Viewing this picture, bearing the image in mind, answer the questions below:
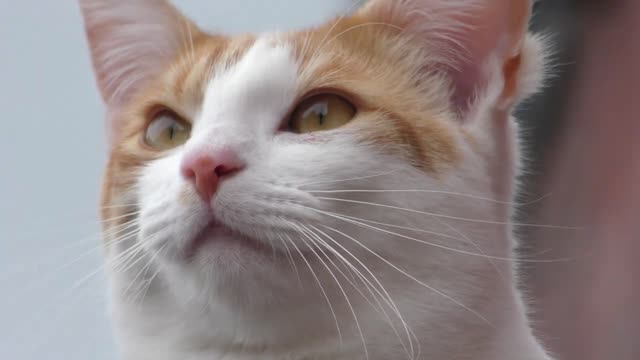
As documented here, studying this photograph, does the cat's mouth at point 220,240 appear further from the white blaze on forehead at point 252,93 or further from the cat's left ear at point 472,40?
the cat's left ear at point 472,40

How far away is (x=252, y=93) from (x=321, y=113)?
0.06 m

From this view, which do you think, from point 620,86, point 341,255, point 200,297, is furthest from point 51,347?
point 620,86

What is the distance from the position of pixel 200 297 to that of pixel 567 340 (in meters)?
0.68

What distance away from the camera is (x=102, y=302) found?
2.56 feet

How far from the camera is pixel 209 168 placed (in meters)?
0.60

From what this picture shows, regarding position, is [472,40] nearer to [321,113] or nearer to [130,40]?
[321,113]

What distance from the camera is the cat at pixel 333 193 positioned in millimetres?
609

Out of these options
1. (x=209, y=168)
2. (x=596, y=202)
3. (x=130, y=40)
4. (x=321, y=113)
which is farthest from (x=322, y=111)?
(x=596, y=202)

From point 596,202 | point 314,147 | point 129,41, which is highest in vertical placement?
point 129,41

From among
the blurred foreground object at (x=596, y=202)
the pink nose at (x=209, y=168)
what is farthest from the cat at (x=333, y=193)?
the blurred foreground object at (x=596, y=202)

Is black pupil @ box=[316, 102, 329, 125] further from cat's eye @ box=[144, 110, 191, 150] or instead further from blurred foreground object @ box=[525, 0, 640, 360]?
blurred foreground object @ box=[525, 0, 640, 360]

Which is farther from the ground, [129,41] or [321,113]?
[129,41]

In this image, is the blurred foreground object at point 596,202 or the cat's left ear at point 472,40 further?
the blurred foreground object at point 596,202

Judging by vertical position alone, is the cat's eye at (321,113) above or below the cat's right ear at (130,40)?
below
